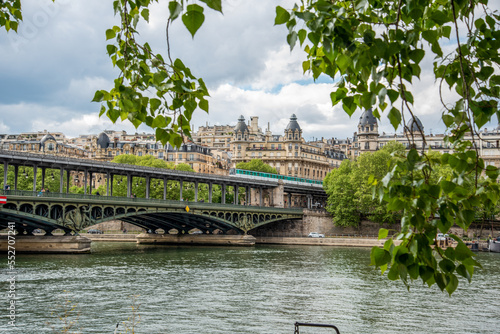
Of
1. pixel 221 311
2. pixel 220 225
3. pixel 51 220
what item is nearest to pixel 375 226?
pixel 220 225

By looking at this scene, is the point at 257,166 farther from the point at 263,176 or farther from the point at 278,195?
the point at 278,195

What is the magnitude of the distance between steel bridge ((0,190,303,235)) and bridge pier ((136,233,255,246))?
137cm

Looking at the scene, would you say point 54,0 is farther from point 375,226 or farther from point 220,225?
point 375,226

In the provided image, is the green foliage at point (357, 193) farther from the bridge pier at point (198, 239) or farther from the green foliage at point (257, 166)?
the green foliage at point (257, 166)

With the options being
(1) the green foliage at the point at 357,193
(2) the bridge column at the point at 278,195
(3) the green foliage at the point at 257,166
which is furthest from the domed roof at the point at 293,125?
(1) the green foliage at the point at 357,193

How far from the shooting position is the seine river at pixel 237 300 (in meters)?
23.0

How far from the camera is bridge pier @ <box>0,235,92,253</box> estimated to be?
181 feet

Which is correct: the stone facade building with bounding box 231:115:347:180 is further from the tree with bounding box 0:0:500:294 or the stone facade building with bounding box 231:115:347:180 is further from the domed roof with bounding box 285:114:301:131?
the tree with bounding box 0:0:500:294

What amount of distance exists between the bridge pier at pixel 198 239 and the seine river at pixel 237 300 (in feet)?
104

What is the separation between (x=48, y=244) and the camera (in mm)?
55719

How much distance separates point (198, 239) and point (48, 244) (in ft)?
86.7

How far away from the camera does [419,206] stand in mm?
4445

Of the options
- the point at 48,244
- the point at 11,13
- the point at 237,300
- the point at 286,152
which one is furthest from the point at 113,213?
the point at 286,152

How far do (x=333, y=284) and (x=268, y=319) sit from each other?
12.1 m
